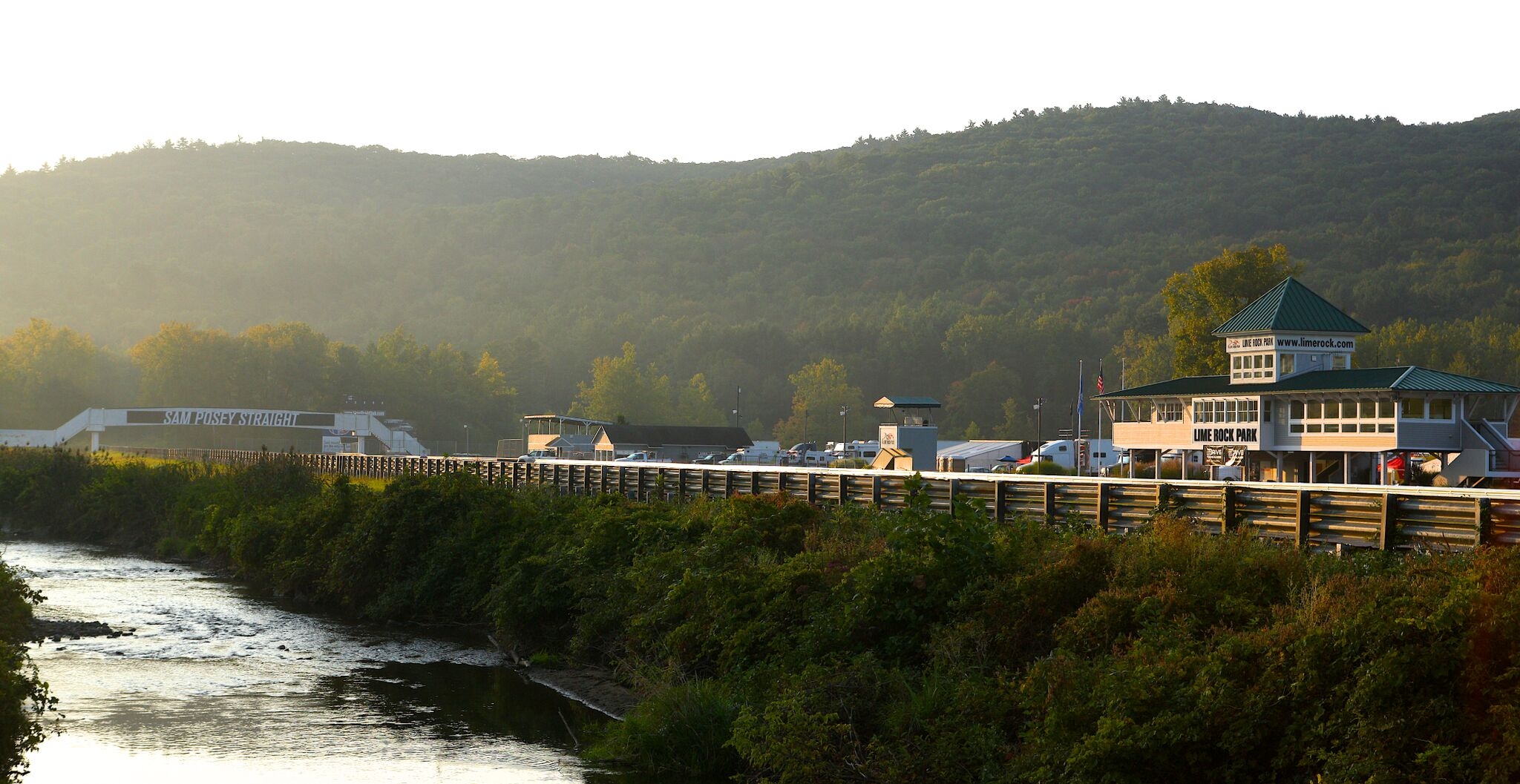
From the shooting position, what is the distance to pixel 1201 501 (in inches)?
815

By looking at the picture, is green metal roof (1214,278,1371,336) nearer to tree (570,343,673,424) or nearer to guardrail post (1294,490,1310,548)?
guardrail post (1294,490,1310,548)

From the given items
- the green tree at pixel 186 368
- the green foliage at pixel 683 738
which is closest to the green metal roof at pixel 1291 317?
the green foliage at pixel 683 738

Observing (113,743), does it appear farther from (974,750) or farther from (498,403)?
(498,403)

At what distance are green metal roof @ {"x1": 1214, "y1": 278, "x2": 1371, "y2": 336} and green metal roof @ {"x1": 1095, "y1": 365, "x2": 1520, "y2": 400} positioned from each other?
248cm

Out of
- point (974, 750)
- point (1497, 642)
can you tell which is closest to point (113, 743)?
point (974, 750)

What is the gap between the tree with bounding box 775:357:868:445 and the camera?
152m

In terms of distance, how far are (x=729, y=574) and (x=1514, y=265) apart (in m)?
167

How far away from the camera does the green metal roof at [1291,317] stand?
64.2 meters

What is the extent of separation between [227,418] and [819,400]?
5930cm

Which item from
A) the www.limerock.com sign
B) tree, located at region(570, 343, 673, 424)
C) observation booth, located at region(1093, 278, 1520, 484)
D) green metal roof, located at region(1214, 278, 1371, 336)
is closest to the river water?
observation booth, located at region(1093, 278, 1520, 484)

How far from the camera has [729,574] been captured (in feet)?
75.9

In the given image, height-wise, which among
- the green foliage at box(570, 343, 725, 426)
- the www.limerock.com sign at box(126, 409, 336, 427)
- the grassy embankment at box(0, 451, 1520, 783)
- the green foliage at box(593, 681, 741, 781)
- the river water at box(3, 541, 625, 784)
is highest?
the green foliage at box(570, 343, 725, 426)

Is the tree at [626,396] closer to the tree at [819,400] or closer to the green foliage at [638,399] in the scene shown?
the green foliage at [638,399]

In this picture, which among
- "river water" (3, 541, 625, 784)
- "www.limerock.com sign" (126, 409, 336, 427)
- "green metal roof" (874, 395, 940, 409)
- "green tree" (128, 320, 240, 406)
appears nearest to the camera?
"river water" (3, 541, 625, 784)
